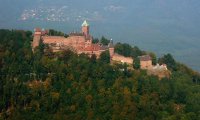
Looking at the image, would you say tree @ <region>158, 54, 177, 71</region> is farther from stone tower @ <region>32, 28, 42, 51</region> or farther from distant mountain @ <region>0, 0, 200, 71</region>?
distant mountain @ <region>0, 0, 200, 71</region>

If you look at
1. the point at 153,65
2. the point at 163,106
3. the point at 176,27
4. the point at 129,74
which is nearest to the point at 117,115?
the point at 163,106

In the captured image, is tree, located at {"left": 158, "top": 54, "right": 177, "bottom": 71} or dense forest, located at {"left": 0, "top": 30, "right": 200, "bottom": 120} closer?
dense forest, located at {"left": 0, "top": 30, "right": 200, "bottom": 120}

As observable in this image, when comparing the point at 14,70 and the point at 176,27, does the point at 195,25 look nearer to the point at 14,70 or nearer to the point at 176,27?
the point at 176,27

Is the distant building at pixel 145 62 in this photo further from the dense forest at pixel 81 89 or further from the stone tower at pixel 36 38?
the stone tower at pixel 36 38

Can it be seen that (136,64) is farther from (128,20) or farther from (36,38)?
(128,20)

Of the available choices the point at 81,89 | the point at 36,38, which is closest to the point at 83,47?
the point at 36,38

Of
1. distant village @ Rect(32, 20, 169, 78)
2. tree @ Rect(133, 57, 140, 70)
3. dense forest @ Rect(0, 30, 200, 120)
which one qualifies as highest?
distant village @ Rect(32, 20, 169, 78)

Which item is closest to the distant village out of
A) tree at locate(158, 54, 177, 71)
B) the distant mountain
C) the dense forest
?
the dense forest
